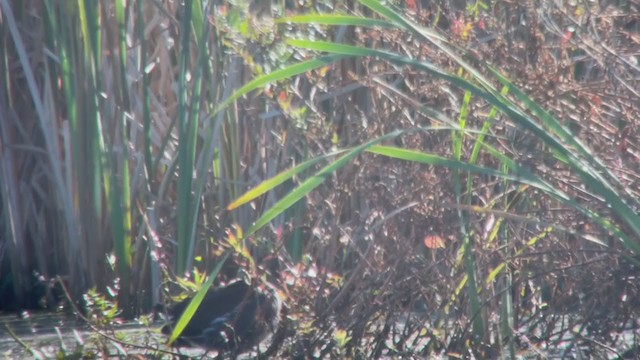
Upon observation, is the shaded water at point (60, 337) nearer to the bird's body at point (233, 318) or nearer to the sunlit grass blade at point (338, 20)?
the bird's body at point (233, 318)

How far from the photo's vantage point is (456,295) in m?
3.15

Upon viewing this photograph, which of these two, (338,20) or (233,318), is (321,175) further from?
(233,318)

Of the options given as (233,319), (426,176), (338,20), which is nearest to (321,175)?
(338,20)

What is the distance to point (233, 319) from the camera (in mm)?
3258

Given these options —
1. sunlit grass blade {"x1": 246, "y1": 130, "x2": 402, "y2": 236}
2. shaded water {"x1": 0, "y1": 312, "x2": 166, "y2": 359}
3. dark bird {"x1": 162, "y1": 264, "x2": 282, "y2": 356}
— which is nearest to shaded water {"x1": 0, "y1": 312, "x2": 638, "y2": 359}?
shaded water {"x1": 0, "y1": 312, "x2": 166, "y2": 359}

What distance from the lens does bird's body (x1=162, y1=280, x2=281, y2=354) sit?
323 centimetres

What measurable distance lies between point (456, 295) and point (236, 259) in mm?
662

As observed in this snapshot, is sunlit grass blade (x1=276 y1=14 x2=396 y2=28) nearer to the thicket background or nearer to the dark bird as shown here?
the thicket background

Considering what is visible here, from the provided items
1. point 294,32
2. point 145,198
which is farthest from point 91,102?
point 294,32

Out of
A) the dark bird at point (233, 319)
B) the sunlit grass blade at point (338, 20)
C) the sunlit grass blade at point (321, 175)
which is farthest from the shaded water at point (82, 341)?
the sunlit grass blade at point (338, 20)

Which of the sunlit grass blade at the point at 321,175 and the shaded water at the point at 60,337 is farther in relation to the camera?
the shaded water at the point at 60,337

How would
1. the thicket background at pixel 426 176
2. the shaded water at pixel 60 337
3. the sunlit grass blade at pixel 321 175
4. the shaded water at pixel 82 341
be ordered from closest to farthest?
the sunlit grass blade at pixel 321 175 < the thicket background at pixel 426 176 < the shaded water at pixel 82 341 < the shaded water at pixel 60 337

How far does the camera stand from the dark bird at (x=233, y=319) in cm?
323

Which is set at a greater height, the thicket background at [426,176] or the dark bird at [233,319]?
the thicket background at [426,176]
